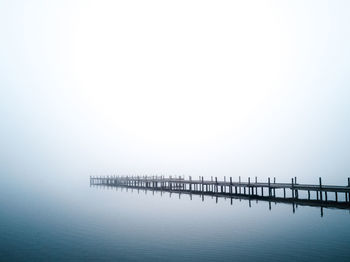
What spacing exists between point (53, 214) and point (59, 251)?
17.3 meters

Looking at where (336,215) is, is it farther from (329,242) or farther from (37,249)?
(37,249)

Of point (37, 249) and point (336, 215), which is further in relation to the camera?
point (336, 215)

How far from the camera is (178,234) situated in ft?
81.7

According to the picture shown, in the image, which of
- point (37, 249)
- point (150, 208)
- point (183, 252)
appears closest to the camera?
point (183, 252)

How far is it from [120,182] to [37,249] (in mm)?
53405

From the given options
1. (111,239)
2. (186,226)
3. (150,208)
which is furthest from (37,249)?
(150,208)

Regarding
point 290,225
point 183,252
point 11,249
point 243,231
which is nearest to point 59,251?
point 11,249

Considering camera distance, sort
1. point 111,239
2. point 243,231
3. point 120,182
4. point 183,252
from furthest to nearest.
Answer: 1. point 120,182
2. point 243,231
3. point 111,239
4. point 183,252

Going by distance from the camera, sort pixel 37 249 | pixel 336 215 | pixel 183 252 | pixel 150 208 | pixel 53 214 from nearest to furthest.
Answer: pixel 183 252
pixel 37 249
pixel 336 215
pixel 53 214
pixel 150 208

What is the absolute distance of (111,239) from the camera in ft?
76.6

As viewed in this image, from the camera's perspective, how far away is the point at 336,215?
102 feet

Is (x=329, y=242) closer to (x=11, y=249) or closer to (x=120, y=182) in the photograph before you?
(x=11, y=249)

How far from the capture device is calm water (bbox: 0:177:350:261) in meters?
19.5

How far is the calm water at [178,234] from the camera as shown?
19.5 meters
